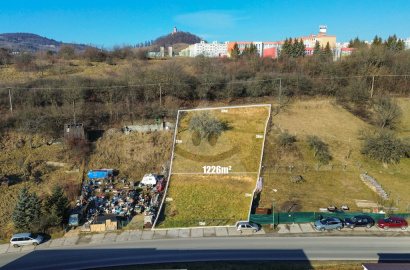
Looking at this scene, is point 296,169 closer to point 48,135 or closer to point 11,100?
point 48,135

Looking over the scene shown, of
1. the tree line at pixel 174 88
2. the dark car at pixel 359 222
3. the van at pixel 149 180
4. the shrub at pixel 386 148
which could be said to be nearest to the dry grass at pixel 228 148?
the van at pixel 149 180

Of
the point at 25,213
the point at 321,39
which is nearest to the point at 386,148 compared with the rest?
the point at 25,213

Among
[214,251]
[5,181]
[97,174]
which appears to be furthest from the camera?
[97,174]

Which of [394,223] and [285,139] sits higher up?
[285,139]

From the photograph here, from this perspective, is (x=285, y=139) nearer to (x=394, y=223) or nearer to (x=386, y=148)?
(x=386, y=148)

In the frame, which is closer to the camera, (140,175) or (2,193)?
(2,193)

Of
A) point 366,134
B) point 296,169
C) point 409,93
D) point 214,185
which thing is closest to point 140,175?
point 214,185

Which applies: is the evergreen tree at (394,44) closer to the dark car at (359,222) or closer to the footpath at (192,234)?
the dark car at (359,222)
